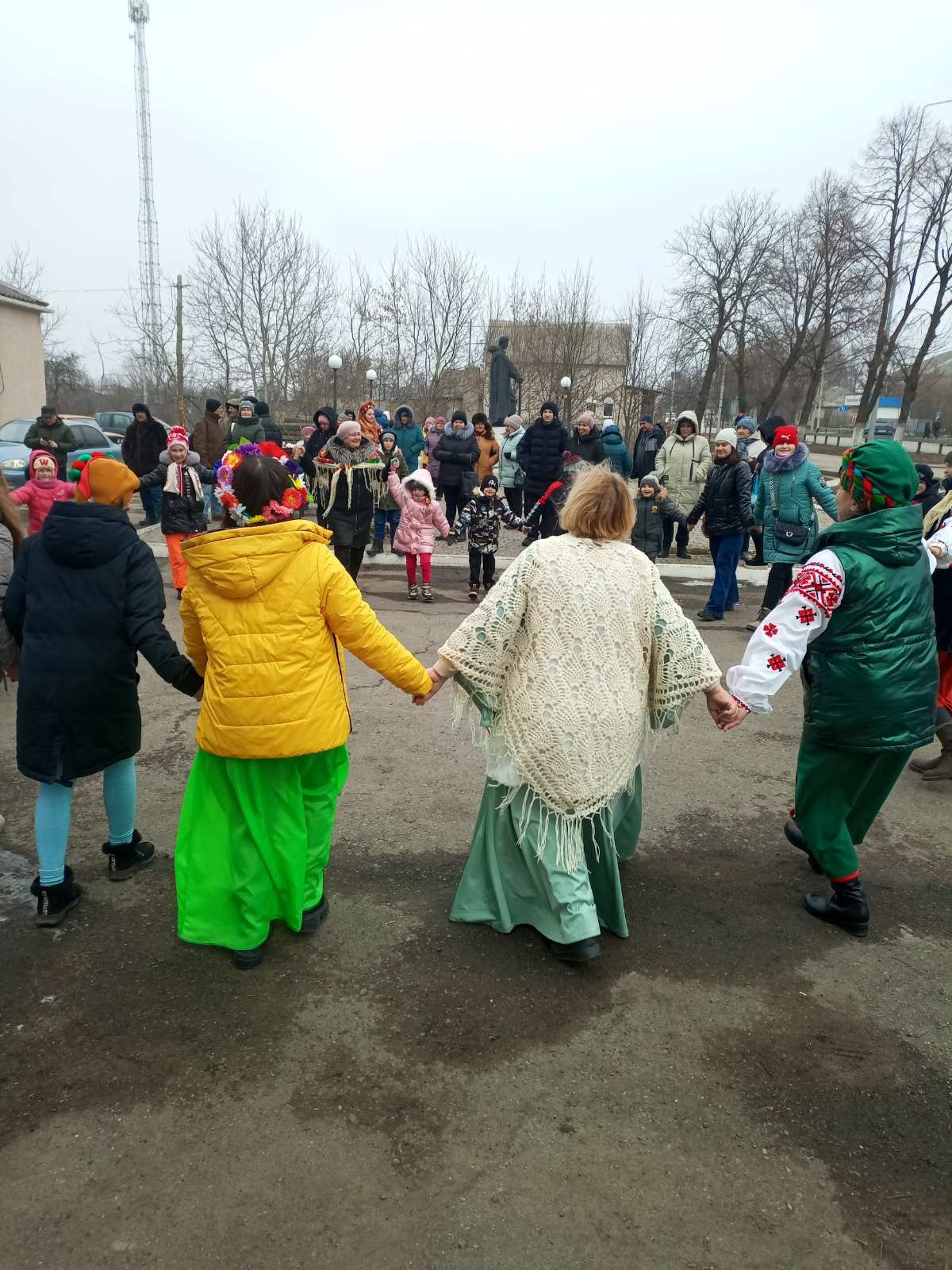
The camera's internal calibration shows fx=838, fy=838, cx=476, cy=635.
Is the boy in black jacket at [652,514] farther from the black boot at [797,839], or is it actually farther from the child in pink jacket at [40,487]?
the child in pink jacket at [40,487]

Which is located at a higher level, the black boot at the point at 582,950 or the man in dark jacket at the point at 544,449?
the man in dark jacket at the point at 544,449

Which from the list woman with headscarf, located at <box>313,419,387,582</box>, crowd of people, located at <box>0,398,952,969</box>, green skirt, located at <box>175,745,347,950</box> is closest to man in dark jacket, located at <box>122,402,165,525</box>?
woman with headscarf, located at <box>313,419,387,582</box>

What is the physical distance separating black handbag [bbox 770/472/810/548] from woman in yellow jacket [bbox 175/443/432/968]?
6.08m

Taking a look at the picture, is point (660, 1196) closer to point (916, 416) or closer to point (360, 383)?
point (360, 383)

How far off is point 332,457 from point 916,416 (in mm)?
85152

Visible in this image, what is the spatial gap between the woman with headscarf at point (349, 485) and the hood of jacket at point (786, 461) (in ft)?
12.6

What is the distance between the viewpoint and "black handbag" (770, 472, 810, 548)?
26.8 feet

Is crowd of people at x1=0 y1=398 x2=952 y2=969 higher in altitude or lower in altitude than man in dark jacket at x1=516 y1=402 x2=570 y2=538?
lower

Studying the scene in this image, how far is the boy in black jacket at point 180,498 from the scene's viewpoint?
27.7 ft

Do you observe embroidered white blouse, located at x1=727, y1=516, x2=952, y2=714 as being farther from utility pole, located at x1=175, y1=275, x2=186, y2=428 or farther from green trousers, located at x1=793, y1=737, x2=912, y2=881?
utility pole, located at x1=175, y1=275, x2=186, y2=428

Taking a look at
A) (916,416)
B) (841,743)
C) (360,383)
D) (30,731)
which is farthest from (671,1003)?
(916,416)

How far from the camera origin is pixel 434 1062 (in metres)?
2.69

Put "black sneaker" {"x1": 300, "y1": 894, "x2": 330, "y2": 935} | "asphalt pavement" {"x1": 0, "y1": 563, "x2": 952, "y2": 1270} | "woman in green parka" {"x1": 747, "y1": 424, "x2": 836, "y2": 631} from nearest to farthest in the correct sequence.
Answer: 1. "asphalt pavement" {"x1": 0, "y1": 563, "x2": 952, "y2": 1270}
2. "black sneaker" {"x1": 300, "y1": 894, "x2": 330, "y2": 935}
3. "woman in green parka" {"x1": 747, "y1": 424, "x2": 836, "y2": 631}

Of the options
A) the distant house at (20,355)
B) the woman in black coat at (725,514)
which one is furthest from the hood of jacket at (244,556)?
the distant house at (20,355)
